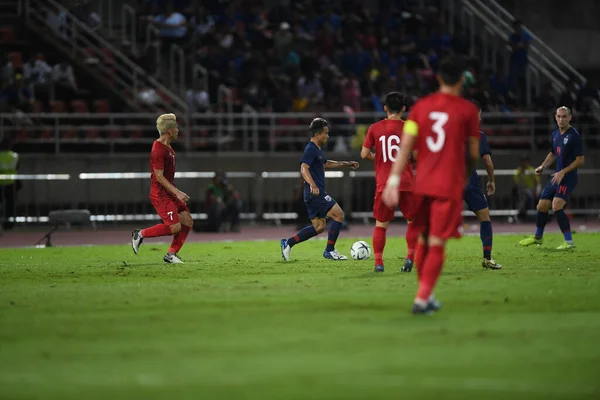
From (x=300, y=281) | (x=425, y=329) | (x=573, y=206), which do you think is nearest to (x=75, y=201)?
(x=573, y=206)

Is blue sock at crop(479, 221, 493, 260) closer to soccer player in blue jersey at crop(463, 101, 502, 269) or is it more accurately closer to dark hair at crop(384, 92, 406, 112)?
soccer player in blue jersey at crop(463, 101, 502, 269)

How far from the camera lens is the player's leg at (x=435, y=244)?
10.6m

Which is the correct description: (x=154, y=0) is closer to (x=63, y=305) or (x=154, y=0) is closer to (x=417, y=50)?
(x=417, y=50)

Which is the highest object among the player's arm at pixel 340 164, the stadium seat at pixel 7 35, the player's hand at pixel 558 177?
the stadium seat at pixel 7 35

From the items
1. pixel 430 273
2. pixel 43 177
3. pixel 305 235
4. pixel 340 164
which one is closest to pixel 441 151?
pixel 430 273

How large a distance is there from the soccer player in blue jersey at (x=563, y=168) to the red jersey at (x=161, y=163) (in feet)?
20.9

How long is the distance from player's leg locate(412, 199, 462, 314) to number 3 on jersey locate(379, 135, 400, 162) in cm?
469

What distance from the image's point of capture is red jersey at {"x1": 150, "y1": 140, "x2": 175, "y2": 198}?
18.1 meters

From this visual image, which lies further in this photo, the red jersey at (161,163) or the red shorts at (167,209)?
the red shorts at (167,209)

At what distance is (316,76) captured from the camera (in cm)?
3591

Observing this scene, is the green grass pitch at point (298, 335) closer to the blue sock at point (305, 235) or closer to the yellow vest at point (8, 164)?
the blue sock at point (305, 235)

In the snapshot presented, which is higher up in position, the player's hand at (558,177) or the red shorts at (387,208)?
the player's hand at (558,177)

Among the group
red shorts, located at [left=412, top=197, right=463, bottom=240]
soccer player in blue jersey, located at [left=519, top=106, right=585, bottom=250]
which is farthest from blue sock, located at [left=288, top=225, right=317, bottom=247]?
red shorts, located at [left=412, top=197, right=463, bottom=240]

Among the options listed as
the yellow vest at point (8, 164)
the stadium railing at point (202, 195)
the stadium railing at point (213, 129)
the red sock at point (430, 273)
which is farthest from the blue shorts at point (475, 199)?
the yellow vest at point (8, 164)
